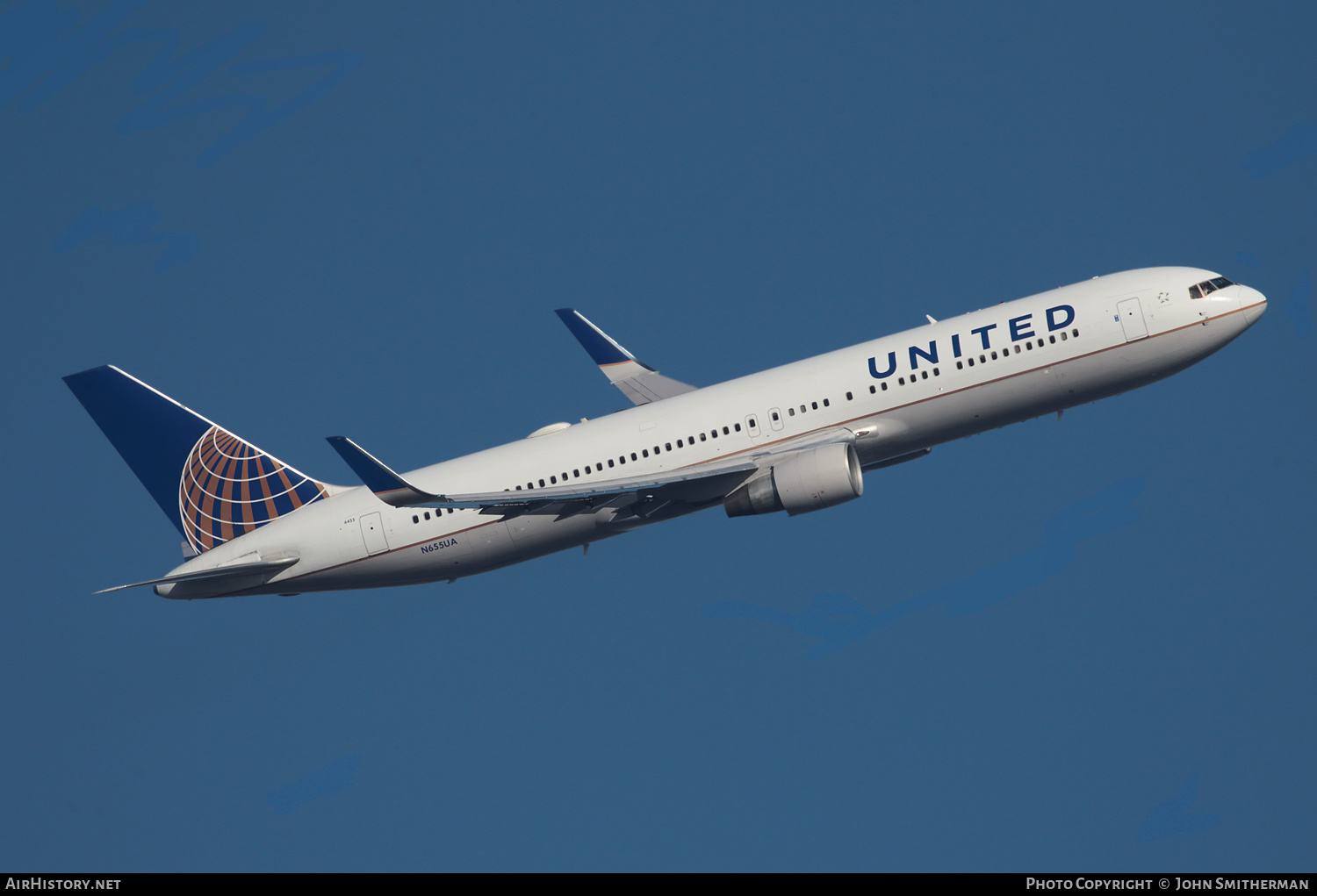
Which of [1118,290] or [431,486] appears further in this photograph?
[431,486]

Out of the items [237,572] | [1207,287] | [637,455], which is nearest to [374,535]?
[237,572]

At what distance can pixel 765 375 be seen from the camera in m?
51.6

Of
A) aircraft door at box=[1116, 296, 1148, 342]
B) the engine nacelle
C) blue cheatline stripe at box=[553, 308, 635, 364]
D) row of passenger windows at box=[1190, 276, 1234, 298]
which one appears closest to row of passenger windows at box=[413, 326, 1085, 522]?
aircraft door at box=[1116, 296, 1148, 342]

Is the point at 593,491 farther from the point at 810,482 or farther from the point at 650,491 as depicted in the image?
the point at 810,482

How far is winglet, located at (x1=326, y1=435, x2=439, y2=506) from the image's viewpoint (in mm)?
43469

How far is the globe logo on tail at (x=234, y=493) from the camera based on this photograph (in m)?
55.8

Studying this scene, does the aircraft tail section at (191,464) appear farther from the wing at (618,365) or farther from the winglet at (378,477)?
the wing at (618,365)

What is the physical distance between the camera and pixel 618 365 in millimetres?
63281

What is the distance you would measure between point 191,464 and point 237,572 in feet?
19.8

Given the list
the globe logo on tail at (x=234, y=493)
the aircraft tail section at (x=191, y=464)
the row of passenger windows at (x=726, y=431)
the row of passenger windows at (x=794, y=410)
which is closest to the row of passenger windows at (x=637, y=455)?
the row of passenger windows at (x=726, y=431)

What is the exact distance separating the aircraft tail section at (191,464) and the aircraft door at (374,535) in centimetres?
350

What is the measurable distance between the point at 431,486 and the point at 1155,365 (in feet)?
90.9

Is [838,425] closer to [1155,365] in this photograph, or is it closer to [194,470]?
[1155,365]
